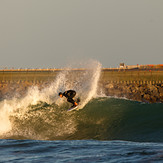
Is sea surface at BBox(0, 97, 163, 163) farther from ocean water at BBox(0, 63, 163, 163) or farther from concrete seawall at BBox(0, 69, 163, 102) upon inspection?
concrete seawall at BBox(0, 69, 163, 102)

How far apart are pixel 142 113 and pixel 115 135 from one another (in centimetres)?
412

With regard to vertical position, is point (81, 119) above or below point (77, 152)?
above

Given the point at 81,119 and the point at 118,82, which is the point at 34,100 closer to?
the point at 81,119

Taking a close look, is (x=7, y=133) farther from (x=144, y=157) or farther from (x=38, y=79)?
(x=38, y=79)

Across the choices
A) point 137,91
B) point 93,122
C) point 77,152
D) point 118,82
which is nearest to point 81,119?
point 93,122

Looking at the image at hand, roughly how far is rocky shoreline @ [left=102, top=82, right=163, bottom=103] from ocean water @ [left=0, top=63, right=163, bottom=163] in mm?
17089

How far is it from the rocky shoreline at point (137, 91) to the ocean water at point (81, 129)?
17089mm

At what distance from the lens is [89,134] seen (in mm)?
19891

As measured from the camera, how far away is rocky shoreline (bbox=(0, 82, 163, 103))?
4531 cm

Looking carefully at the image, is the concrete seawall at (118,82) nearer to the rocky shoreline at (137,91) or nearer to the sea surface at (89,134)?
the rocky shoreline at (137,91)

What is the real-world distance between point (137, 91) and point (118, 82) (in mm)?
2440

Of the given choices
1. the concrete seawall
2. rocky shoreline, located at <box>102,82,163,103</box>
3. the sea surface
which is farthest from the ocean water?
the concrete seawall

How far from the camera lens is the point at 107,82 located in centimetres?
4553

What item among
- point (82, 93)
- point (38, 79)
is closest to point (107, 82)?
point (38, 79)
